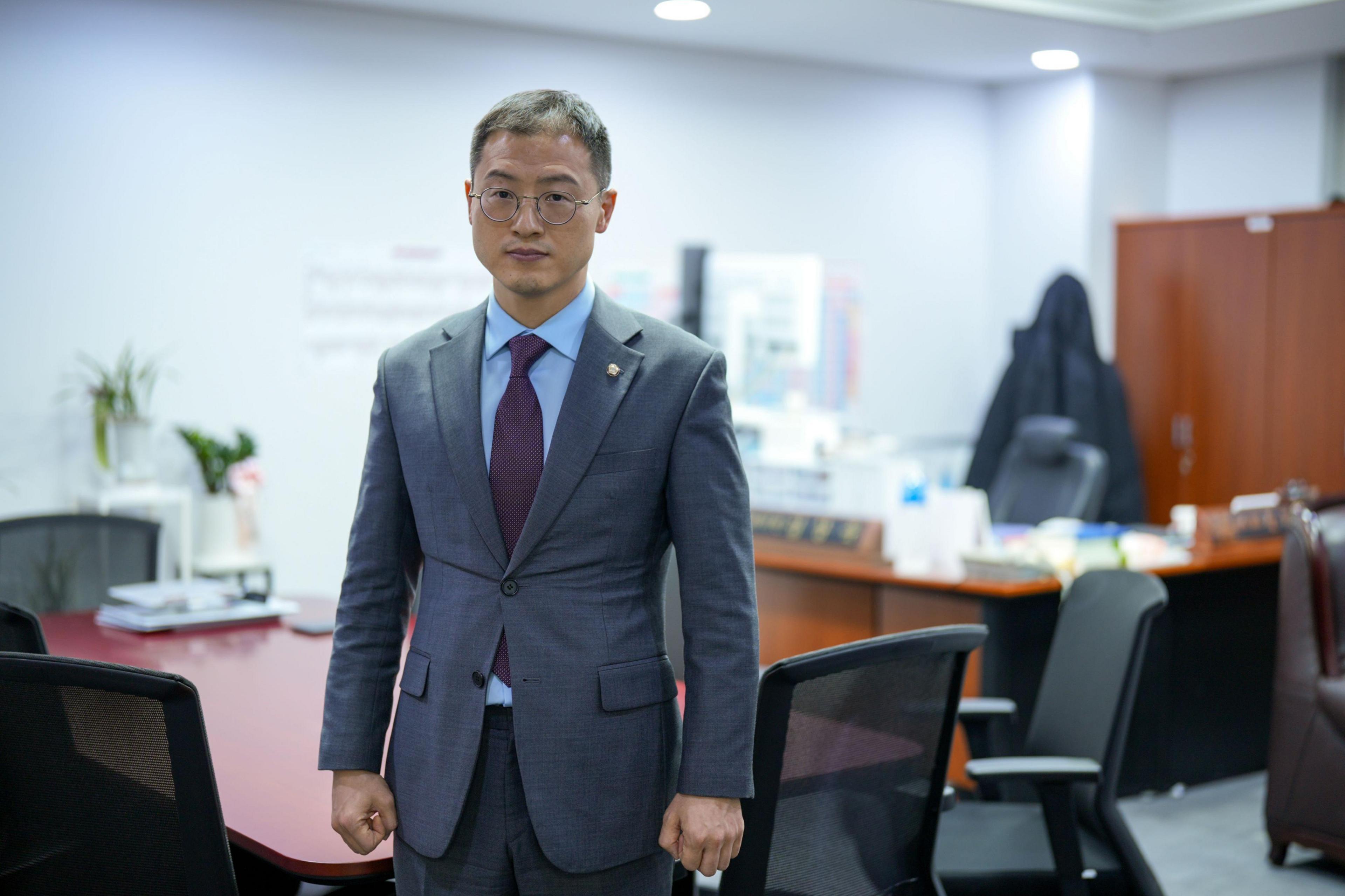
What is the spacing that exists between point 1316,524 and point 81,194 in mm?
4202

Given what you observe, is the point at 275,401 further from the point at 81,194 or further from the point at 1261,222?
the point at 1261,222

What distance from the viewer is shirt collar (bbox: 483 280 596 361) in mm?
1592

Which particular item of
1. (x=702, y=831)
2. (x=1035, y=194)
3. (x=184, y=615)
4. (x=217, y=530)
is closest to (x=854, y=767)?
(x=702, y=831)

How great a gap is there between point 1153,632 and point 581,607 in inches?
118

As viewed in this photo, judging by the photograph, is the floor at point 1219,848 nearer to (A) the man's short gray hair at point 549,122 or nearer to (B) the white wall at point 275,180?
(A) the man's short gray hair at point 549,122

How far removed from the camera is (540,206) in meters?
1.52

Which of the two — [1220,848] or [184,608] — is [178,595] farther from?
[1220,848]

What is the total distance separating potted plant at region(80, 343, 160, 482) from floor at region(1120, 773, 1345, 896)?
3.49 metres

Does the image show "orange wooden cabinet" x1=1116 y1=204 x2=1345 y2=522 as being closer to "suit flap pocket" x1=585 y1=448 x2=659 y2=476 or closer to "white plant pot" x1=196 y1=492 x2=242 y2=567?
"white plant pot" x1=196 y1=492 x2=242 y2=567

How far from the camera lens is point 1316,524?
3553 mm

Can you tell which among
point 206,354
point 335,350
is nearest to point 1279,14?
point 335,350

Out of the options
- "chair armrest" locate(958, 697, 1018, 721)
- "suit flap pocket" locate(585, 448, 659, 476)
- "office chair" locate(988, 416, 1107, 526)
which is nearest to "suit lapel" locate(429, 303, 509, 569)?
"suit flap pocket" locate(585, 448, 659, 476)

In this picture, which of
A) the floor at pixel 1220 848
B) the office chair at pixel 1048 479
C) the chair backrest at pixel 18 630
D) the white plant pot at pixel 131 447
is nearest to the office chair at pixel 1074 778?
the floor at pixel 1220 848

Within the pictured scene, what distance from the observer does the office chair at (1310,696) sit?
3459mm
